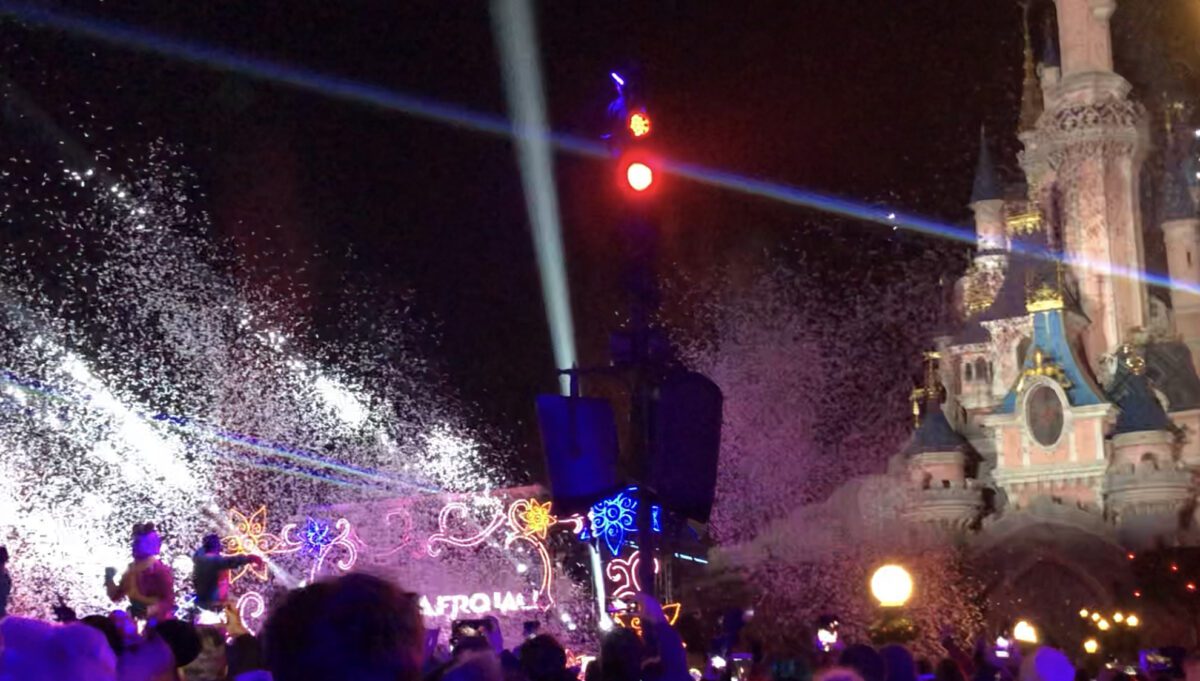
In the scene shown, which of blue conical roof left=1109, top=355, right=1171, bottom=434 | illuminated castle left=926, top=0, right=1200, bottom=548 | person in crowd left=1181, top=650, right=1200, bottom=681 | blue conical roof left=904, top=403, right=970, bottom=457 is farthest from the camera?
blue conical roof left=904, top=403, right=970, bottom=457

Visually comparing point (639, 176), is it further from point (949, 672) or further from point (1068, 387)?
point (1068, 387)

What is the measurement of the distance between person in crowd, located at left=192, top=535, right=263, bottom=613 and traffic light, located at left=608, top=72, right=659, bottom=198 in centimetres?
355

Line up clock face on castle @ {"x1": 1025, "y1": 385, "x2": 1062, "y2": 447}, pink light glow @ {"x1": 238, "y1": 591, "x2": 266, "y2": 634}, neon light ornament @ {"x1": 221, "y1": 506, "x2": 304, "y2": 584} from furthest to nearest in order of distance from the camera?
1. clock face on castle @ {"x1": 1025, "y1": 385, "x2": 1062, "y2": 447}
2. neon light ornament @ {"x1": 221, "y1": 506, "x2": 304, "y2": 584}
3. pink light glow @ {"x1": 238, "y1": 591, "x2": 266, "y2": 634}

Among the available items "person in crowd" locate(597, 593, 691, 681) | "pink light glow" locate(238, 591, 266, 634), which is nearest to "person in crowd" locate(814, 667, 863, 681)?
"person in crowd" locate(597, 593, 691, 681)

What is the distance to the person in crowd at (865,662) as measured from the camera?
22.0ft

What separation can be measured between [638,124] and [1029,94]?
60.0 m

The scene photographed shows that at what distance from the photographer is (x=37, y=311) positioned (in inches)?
1443

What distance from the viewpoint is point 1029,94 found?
66312mm

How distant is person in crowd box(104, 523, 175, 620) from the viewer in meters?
8.94

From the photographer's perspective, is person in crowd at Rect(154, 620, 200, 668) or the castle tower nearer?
person in crowd at Rect(154, 620, 200, 668)

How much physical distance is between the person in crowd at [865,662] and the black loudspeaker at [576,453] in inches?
118

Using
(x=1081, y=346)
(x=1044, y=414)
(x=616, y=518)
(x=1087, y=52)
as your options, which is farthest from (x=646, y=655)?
(x=1087, y=52)

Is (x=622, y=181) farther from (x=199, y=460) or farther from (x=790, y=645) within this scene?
(x=199, y=460)

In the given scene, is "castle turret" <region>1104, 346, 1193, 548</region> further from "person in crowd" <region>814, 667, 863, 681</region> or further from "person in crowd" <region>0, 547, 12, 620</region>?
"person in crowd" <region>814, 667, 863, 681</region>
